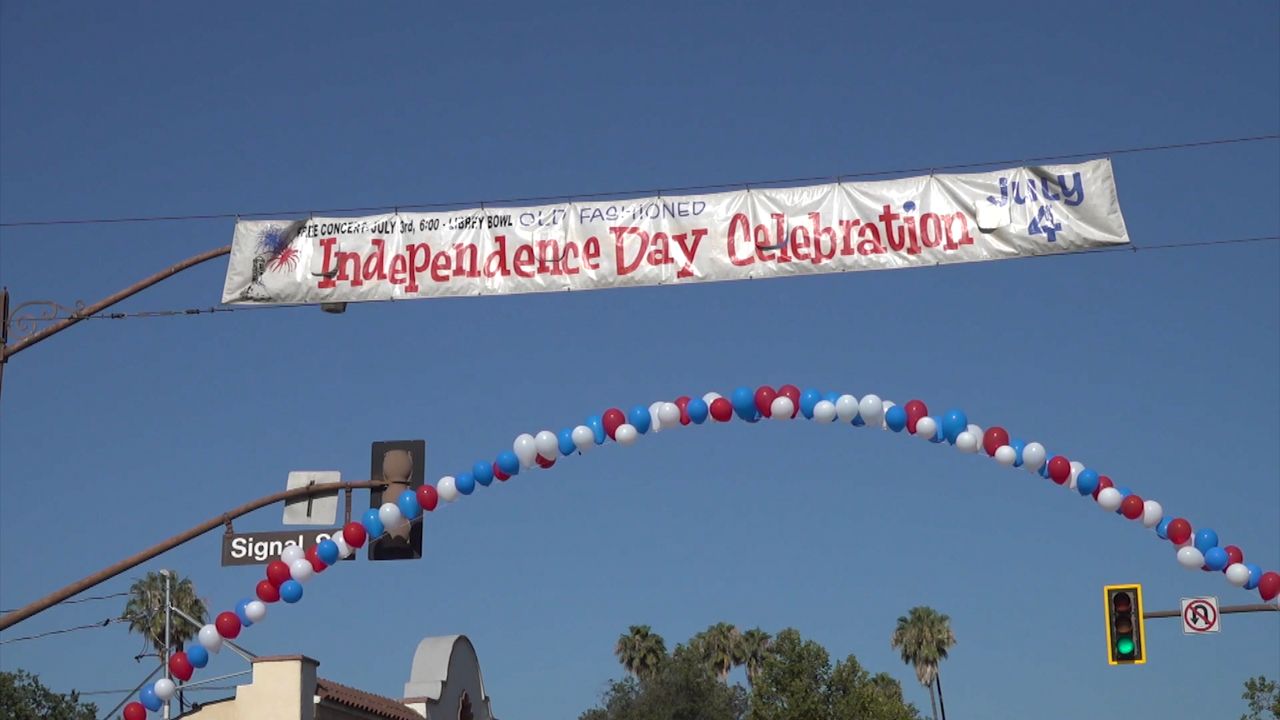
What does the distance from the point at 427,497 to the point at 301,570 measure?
183cm

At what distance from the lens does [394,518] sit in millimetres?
17672

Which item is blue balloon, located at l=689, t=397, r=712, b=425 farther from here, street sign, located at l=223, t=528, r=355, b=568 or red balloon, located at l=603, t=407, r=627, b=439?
street sign, located at l=223, t=528, r=355, b=568

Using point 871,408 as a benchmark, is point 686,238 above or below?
above

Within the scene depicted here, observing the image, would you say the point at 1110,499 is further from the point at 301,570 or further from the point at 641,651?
the point at 641,651

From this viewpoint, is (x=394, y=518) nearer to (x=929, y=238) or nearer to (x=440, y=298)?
(x=440, y=298)

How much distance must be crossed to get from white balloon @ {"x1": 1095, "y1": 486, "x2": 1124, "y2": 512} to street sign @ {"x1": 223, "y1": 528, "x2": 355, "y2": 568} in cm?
956

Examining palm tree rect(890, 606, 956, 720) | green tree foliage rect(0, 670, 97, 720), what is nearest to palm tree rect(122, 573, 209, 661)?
green tree foliage rect(0, 670, 97, 720)

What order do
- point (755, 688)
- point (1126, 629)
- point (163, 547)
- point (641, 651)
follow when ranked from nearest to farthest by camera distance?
point (163, 547) < point (1126, 629) < point (755, 688) < point (641, 651)

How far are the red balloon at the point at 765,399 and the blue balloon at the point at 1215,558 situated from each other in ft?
18.4

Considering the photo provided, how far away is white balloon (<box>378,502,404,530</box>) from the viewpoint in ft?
57.8

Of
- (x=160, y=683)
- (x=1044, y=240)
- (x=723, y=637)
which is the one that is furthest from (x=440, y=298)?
(x=723, y=637)

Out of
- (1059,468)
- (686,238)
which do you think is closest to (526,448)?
(686,238)

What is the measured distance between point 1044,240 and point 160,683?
12.1 meters

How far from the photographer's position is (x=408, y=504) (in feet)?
58.1
